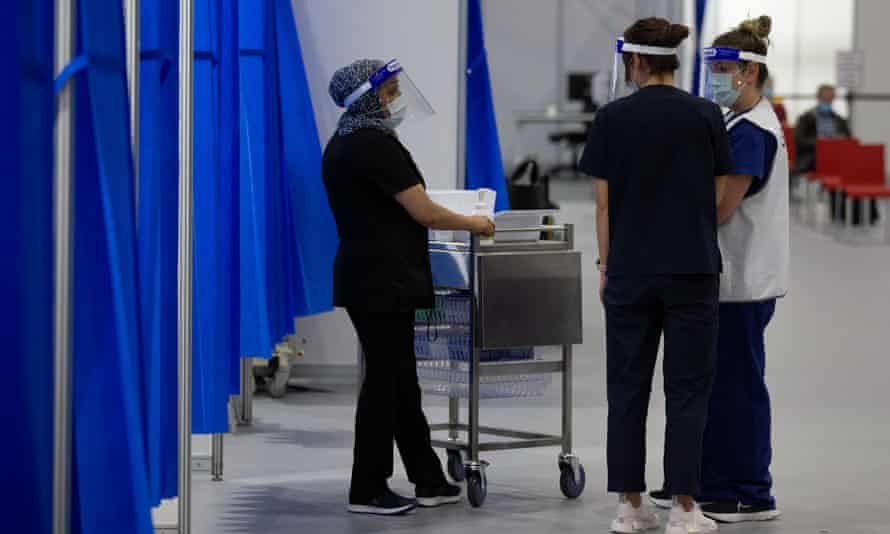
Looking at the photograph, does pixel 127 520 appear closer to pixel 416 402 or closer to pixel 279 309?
pixel 416 402

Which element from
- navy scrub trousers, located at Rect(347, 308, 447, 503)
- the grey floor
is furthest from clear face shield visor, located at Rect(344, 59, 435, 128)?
the grey floor

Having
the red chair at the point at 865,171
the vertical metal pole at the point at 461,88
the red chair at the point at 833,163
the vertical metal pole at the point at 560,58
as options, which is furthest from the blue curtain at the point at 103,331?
the vertical metal pole at the point at 560,58

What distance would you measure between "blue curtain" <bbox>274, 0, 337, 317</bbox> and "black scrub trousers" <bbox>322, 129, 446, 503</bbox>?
5.73ft

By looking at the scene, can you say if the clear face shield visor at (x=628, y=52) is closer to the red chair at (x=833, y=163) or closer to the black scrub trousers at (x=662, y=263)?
the black scrub trousers at (x=662, y=263)

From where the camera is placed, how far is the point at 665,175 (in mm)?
4516

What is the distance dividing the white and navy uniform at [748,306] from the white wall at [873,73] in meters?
19.2

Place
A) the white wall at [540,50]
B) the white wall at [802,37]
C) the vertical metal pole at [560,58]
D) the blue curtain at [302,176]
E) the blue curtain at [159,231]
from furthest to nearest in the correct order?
the vertical metal pole at [560,58]
the white wall at [540,50]
the white wall at [802,37]
the blue curtain at [302,176]
the blue curtain at [159,231]

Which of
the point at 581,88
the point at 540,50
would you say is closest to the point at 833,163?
the point at 581,88

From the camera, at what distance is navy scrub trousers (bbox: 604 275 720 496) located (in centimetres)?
457

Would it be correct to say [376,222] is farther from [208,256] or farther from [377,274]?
[208,256]

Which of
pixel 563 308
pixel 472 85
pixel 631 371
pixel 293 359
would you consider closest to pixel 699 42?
pixel 472 85

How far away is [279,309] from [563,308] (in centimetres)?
160

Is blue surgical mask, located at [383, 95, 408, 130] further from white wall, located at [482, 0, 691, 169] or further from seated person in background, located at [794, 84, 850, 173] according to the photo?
white wall, located at [482, 0, 691, 169]

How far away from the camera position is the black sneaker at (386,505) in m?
5.04
